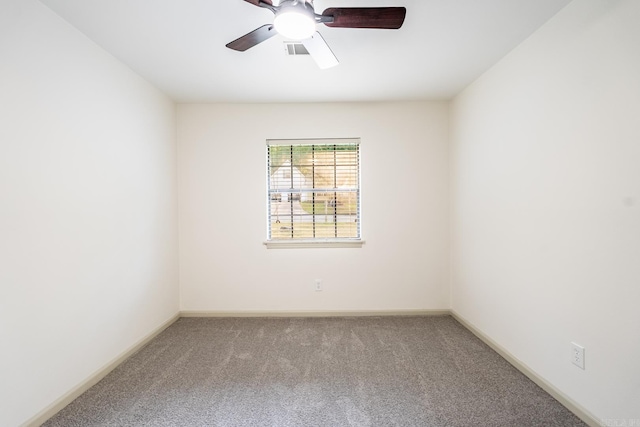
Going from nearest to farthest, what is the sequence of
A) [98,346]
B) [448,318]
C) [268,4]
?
[268,4], [98,346], [448,318]

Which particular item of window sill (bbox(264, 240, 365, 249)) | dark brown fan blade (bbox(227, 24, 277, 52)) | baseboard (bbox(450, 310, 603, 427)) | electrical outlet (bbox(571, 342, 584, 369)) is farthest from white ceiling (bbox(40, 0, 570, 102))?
baseboard (bbox(450, 310, 603, 427))

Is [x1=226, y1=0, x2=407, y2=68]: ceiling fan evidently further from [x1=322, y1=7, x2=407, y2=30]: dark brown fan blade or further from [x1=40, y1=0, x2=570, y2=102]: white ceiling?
[x1=40, y1=0, x2=570, y2=102]: white ceiling

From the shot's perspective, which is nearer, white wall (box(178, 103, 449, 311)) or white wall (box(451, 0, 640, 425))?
white wall (box(451, 0, 640, 425))

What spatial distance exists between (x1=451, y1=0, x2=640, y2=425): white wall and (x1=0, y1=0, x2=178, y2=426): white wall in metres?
3.19

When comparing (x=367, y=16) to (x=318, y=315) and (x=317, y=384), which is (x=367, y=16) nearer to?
(x=317, y=384)

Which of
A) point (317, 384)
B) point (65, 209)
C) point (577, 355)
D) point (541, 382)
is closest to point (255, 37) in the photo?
point (65, 209)

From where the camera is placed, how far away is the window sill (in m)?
3.14

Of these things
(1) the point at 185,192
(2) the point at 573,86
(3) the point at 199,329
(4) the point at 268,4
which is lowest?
(3) the point at 199,329

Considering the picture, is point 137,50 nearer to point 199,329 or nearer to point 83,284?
point 83,284

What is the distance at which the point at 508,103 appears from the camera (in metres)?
2.16

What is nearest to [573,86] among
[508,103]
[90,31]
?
[508,103]

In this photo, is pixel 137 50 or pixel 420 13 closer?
pixel 420 13

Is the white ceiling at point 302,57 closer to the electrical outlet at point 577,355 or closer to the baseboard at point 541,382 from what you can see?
the electrical outlet at point 577,355

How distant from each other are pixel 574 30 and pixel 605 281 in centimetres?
147
